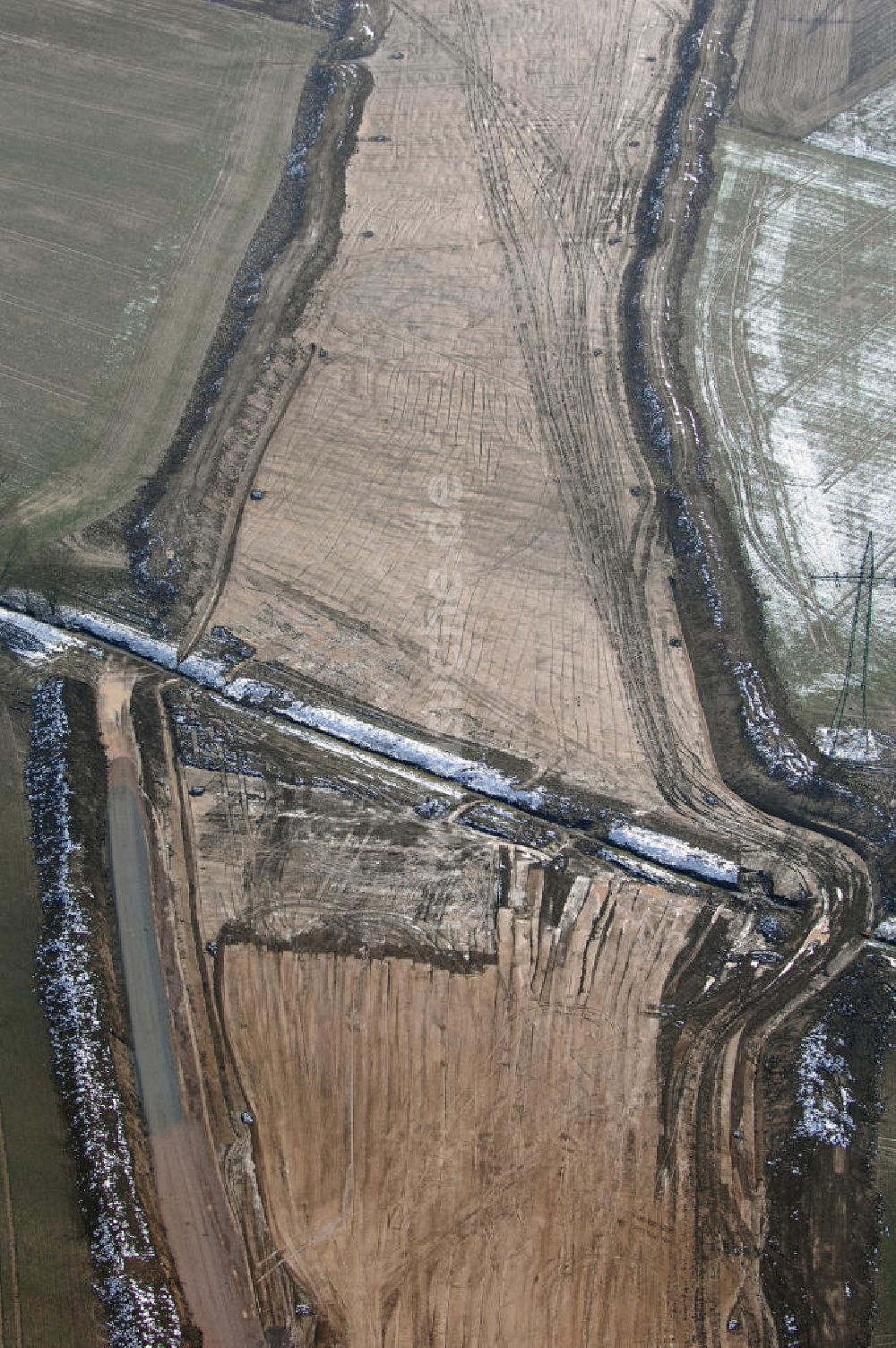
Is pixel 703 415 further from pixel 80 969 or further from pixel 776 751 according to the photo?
pixel 80 969

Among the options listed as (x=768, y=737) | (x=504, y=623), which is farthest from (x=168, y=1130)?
(x=768, y=737)

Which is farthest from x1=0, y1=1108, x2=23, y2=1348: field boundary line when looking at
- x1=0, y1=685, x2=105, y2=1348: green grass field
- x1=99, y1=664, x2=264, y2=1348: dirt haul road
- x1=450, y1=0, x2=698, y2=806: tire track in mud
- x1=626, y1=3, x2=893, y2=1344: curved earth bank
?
x1=450, y1=0, x2=698, y2=806: tire track in mud

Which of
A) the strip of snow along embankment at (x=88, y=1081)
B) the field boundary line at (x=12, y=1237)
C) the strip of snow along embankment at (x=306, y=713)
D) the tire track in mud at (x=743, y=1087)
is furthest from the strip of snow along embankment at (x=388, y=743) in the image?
the field boundary line at (x=12, y=1237)

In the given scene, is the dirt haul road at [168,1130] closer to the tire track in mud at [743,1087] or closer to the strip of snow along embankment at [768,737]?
the tire track in mud at [743,1087]

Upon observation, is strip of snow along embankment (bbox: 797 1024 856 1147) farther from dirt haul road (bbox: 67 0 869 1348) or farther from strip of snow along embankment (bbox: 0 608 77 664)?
strip of snow along embankment (bbox: 0 608 77 664)

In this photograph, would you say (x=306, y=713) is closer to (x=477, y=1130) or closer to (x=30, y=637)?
(x=30, y=637)

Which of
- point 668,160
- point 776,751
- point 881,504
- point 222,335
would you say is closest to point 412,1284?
point 776,751
